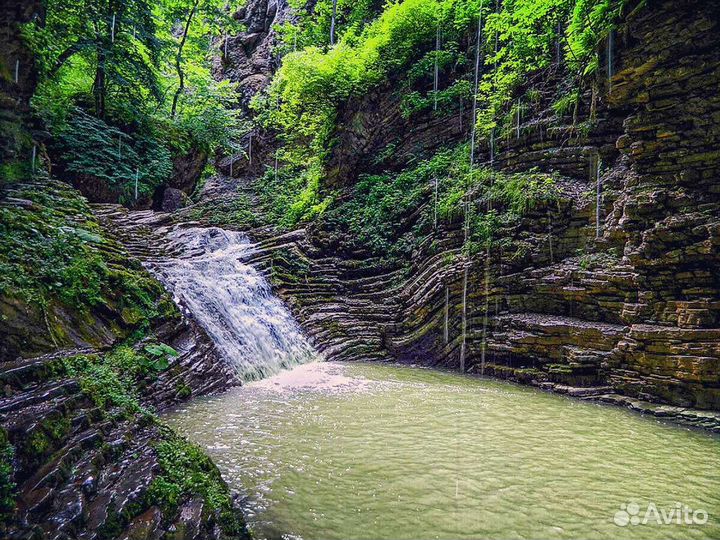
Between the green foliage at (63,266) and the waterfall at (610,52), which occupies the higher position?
the waterfall at (610,52)

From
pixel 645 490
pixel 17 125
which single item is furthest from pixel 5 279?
pixel 645 490

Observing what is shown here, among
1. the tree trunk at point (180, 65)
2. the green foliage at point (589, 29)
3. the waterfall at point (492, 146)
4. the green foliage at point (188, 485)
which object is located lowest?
the green foliage at point (188, 485)

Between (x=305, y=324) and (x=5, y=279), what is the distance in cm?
731

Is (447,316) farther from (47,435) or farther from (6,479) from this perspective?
(6,479)

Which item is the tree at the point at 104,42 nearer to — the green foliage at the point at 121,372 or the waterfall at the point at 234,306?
the waterfall at the point at 234,306

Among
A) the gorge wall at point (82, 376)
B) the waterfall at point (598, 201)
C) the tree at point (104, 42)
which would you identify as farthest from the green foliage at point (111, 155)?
the waterfall at point (598, 201)

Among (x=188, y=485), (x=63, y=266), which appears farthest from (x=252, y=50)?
(x=188, y=485)

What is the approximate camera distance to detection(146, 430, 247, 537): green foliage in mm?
2865

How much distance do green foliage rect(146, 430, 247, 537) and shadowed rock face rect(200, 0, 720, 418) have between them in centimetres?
670

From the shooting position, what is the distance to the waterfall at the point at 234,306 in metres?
8.67

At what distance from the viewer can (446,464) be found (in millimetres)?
4316

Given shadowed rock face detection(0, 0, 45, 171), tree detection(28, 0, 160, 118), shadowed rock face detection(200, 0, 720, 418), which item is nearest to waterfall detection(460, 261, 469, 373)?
shadowed rock face detection(200, 0, 720, 418)

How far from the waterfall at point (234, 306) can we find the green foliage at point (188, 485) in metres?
4.68

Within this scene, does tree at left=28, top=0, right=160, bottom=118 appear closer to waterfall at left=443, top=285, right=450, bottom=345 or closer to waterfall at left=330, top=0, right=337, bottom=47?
waterfall at left=330, top=0, right=337, bottom=47
